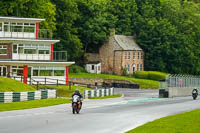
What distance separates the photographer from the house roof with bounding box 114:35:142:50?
4011 inches

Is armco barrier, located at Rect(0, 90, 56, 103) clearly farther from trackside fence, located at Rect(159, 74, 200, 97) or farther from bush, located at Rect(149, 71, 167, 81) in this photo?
bush, located at Rect(149, 71, 167, 81)

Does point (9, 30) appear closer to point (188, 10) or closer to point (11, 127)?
point (11, 127)

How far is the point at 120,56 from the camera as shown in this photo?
101812mm

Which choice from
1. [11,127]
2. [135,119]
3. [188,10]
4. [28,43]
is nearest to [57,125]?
[11,127]

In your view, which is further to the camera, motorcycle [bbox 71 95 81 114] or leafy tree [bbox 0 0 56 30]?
leafy tree [bbox 0 0 56 30]

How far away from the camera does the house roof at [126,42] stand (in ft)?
334

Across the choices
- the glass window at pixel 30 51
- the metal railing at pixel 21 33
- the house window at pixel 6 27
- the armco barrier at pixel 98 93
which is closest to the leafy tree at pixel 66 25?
the metal railing at pixel 21 33

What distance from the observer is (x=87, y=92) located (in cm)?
5062

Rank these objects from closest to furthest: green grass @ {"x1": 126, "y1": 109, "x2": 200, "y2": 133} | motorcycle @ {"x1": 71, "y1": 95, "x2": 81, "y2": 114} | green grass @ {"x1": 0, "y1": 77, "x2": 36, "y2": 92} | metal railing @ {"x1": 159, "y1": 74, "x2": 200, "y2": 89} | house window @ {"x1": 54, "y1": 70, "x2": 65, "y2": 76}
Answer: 1. green grass @ {"x1": 126, "y1": 109, "x2": 200, "y2": 133}
2. motorcycle @ {"x1": 71, "y1": 95, "x2": 81, "y2": 114}
3. green grass @ {"x1": 0, "y1": 77, "x2": 36, "y2": 92}
4. metal railing @ {"x1": 159, "y1": 74, "x2": 200, "y2": 89}
5. house window @ {"x1": 54, "y1": 70, "x2": 65, "y2": 76}

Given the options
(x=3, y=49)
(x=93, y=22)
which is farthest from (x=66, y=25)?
(x=3, y=49)

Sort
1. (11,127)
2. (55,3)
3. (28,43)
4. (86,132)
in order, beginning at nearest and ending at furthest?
(86,132) < (11,127) < (28,43) < (55,3)

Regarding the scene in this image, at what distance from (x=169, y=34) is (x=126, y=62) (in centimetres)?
1067

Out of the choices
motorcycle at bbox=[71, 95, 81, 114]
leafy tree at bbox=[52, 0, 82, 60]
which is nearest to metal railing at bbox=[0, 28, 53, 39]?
leafy tree at bbox=[52, 0, 82, 60]

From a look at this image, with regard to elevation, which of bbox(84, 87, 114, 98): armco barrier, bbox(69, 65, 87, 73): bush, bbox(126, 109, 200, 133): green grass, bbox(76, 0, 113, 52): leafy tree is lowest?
bbox(84, 87, 114, 98): armco barrier
